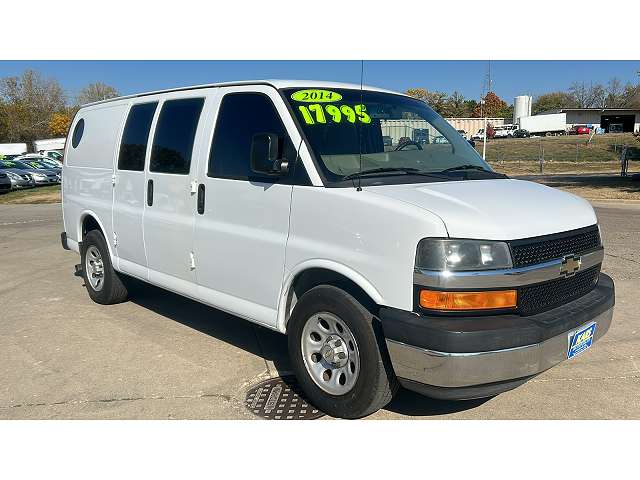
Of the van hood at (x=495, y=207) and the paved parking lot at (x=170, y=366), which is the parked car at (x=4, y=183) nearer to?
the paved parking lot at (x=170, y=366)

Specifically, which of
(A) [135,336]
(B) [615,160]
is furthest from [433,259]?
(B) [615,160]

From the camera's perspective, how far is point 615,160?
135 feet

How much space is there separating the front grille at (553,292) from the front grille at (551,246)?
152 mm

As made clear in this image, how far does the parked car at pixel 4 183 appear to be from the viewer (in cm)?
2625

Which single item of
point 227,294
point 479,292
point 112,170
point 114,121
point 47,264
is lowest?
point 47,264

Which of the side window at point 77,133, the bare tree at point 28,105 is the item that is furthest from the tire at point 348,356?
the bare tree at point 28,105

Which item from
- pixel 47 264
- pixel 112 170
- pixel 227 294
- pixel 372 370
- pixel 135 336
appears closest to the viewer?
pixel 372 370

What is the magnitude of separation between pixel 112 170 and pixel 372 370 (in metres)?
3.85

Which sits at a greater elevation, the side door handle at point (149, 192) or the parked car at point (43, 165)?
the side door handle at point (149, 192)

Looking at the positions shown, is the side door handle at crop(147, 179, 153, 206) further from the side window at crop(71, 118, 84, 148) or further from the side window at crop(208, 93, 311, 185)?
the side window at crop(71, 118, 84, 148)

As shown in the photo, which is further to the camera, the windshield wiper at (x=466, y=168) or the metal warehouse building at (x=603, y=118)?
the metal warehouse building at (x=603, y=118)

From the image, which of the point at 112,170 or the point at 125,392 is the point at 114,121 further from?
the point at 125,392

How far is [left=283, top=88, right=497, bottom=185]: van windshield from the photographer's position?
12.8 ft

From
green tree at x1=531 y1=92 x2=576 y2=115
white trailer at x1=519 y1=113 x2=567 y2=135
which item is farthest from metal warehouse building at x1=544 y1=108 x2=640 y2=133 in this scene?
green tree at x1=531 y1=92 x2=576 y2=115
